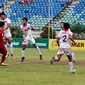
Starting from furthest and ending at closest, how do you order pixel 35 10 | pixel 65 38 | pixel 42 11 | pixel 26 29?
pixel 35 10
pixel 42 11
pixel 26 29
pixel 65 38

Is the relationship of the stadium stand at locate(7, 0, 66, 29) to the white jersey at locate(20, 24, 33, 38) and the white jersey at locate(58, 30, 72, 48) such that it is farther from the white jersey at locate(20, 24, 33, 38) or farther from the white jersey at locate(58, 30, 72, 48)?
the white jersey at locate(58, 30, 72, 48)

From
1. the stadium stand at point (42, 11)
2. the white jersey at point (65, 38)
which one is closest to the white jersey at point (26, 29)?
the white jersey at point (65, 38)

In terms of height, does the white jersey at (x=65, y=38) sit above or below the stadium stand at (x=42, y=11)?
above

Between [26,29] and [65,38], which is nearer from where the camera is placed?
[65,38]

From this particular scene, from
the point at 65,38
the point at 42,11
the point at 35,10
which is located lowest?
the point at 42,11

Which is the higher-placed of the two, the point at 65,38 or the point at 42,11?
the point at 65,38

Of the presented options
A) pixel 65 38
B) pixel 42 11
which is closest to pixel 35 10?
pixel 42 11

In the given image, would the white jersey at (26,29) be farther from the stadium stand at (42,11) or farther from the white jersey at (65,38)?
the stadium stand at (42,11)

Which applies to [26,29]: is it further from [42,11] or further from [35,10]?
[35,10]

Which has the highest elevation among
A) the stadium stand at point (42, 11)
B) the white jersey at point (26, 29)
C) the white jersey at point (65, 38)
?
the white jersey at point (65, 38)

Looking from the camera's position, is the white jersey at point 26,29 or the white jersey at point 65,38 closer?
the white jersey at point 65,38

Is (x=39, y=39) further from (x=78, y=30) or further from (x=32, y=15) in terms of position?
(x=32, y=15)

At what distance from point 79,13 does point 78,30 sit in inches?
289

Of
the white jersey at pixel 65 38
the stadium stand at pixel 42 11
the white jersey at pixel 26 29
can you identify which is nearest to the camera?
the white jersey at pixel 65 38
